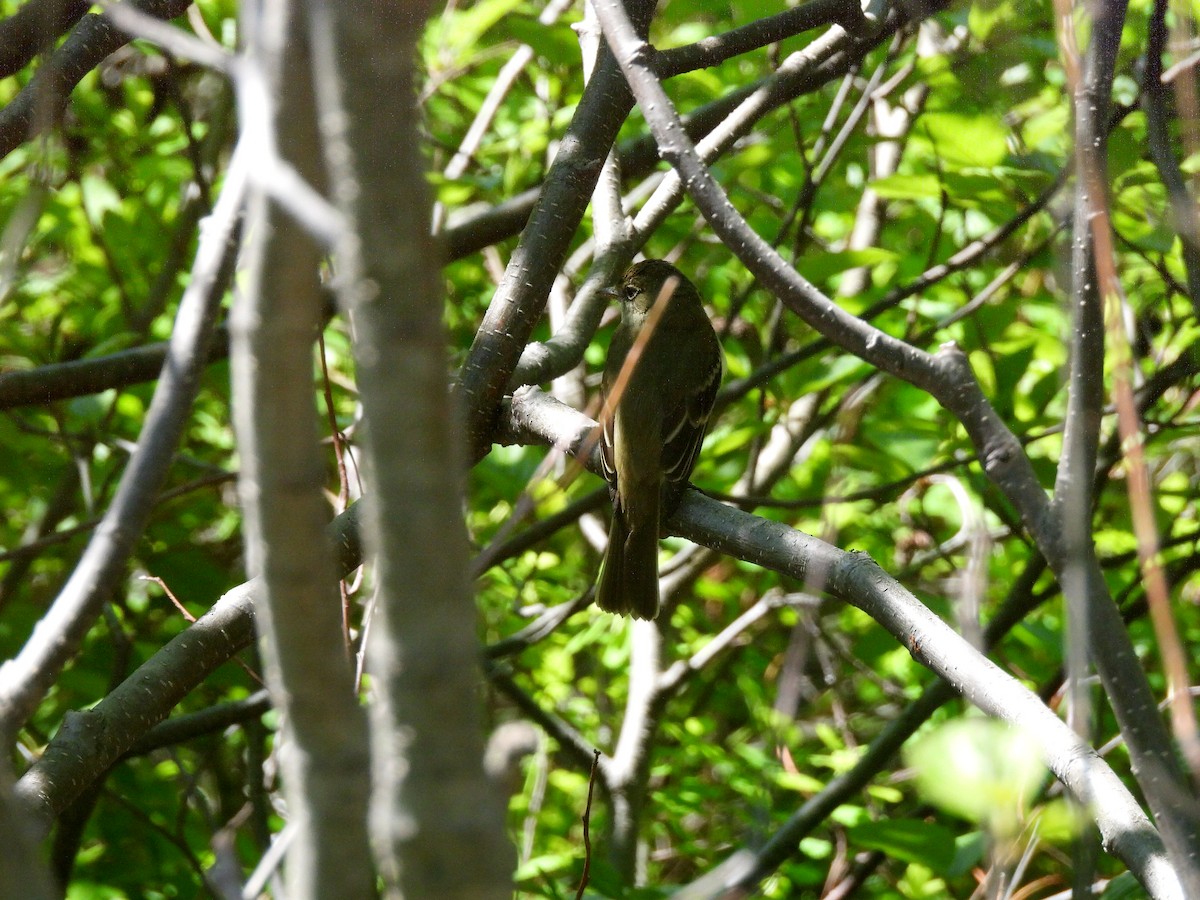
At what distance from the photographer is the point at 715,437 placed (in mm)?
4828

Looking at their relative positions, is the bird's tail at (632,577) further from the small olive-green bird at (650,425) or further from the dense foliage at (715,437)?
the dense foliage at (715,437)

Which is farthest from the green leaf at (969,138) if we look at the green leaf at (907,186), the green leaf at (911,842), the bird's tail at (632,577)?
the green leaf at (911,842)

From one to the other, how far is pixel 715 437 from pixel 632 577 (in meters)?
0.81

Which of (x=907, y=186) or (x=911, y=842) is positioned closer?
(x=911, y=842)

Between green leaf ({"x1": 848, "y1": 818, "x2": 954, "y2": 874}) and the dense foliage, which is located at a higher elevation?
the dense foliage

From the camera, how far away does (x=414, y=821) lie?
0.92m

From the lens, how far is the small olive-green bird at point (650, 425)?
4.26 m

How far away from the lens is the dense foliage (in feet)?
11.8

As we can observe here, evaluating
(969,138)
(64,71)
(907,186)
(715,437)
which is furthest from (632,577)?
(64,71)

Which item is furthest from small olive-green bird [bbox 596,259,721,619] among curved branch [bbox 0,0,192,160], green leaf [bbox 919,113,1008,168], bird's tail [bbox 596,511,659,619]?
curved branch [bbox 0,0,192,160]

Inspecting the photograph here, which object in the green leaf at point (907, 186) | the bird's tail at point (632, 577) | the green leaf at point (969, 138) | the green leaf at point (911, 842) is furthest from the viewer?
the bird's tail at point (632, 577)

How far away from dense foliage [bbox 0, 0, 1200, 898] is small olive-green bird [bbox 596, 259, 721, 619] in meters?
0.16

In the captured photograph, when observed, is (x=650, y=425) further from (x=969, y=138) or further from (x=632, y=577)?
(x=969, y=138)

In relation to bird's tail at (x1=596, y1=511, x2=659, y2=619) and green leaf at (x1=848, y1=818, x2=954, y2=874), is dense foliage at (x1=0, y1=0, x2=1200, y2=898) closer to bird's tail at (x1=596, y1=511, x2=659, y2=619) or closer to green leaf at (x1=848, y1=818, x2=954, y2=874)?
green leaf at (x1=848, y1=818, x2=954, y2=874)
